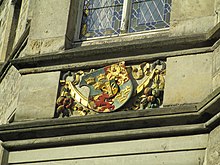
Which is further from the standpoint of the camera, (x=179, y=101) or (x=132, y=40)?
(x=132, y=40)

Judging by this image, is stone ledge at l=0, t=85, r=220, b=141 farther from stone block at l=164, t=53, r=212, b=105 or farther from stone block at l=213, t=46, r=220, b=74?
stone block at l=213, t=46, r=220, b=74

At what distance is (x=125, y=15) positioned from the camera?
11.7 m

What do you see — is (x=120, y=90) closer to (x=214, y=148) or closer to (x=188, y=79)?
(x=188, y=79)

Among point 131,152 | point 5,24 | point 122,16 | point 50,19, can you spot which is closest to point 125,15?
point 122,16

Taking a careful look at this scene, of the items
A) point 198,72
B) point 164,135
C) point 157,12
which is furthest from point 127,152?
point 157,12

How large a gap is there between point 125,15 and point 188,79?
1428 millimetres

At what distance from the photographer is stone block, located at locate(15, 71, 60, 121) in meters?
11.3

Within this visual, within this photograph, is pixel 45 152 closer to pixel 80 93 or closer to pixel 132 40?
pixel 80 93

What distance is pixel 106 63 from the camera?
36.7ft

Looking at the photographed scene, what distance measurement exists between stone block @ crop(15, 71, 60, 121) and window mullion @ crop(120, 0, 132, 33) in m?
0.88

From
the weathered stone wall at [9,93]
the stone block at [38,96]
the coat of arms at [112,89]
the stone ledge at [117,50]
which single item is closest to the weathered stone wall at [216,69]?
the stone ledge at [117,50]

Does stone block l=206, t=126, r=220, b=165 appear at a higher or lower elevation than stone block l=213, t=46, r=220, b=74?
lower

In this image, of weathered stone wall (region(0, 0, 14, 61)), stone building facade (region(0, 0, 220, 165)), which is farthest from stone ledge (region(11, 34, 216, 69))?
weathered stone wall (region(0, 0, 14, 61))

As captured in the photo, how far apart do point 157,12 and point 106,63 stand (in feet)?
2.83
